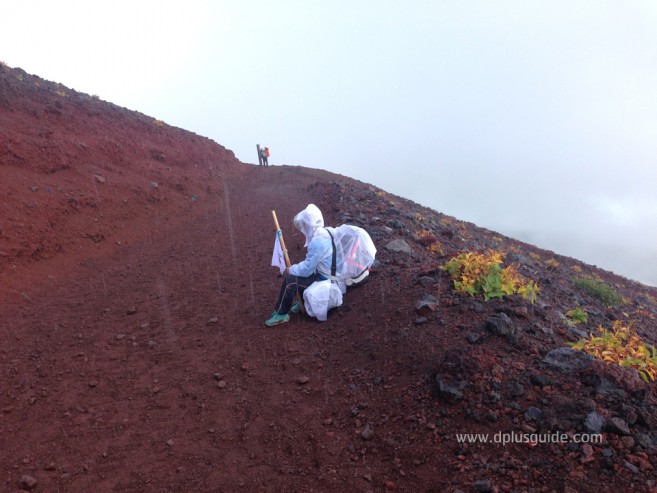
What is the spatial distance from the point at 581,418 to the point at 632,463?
392mm

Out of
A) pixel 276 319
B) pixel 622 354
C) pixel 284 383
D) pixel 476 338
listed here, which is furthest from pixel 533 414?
pixel 276 319

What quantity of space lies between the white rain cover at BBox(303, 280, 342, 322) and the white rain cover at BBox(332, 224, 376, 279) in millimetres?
230

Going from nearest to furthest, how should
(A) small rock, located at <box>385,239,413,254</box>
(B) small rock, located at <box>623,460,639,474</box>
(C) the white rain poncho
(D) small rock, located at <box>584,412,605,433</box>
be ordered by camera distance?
(B) small rock, located at <box>623,460,639,474</box>
(D) small rock, located at <box>584,412,605,433</box>
(C) the white rain poncho
(A) small rock, located at <box>385,239,413,254</box>

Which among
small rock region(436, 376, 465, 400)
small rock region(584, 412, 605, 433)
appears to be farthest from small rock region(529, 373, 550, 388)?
small rock region(436, 376, 465, 400)

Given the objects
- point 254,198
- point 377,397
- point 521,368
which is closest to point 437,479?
point 377,397

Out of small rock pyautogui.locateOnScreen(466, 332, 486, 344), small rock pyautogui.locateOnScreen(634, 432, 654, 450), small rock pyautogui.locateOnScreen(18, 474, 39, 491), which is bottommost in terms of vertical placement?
small rock pyautogui.locateOnScreen(18, 474, 39, 491)

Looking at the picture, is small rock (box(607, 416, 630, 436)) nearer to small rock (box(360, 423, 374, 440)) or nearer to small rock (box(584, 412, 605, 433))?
small rock (box(584, 412, 605, 433))

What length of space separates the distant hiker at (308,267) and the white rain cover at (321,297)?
5.2 inches

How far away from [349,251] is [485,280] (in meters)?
1.69

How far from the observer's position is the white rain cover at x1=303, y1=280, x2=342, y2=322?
5.32 m

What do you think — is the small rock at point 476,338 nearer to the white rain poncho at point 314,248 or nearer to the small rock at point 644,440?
the small rock at point 644,440

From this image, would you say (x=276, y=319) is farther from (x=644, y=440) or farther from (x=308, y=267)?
(x=644, y=440)

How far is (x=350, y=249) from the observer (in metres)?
5.39

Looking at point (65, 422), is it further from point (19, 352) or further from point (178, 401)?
point (19, 352)
